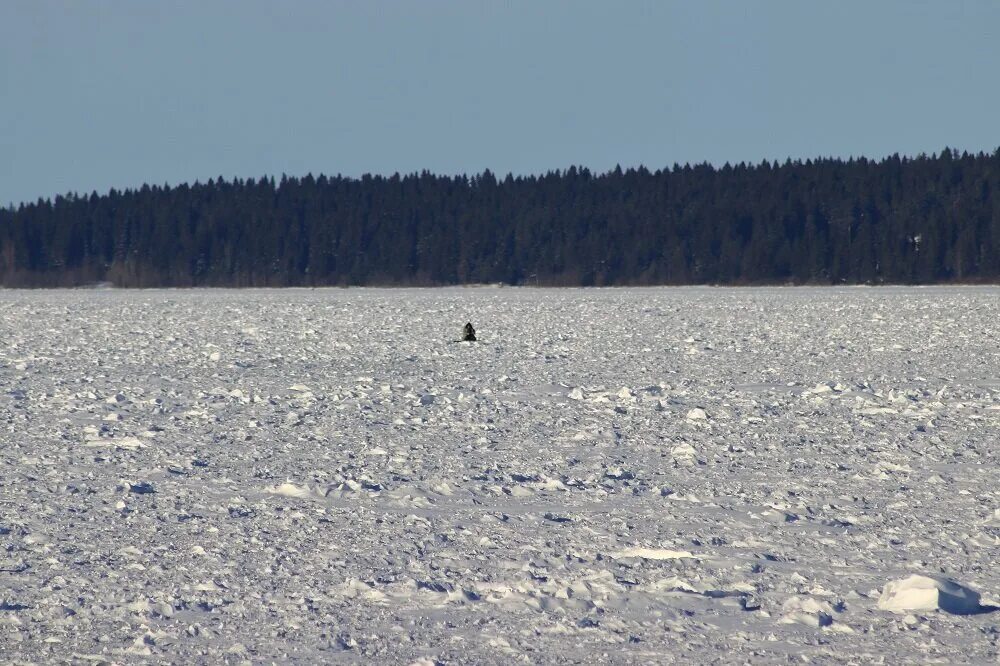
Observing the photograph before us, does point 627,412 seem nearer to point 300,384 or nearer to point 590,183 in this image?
point 300,384

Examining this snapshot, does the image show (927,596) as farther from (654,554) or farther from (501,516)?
(501,516)

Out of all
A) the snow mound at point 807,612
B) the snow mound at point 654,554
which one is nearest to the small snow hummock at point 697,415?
the snow mound at point 654,554

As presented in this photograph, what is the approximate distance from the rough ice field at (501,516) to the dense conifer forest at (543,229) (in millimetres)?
88263

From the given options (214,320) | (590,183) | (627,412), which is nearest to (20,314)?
(214,320)

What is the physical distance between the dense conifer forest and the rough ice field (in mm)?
88263

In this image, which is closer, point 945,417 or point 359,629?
point 359,629

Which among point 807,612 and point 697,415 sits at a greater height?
point 697,415

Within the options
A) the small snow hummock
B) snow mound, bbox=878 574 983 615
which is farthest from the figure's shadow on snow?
the small snow hummock

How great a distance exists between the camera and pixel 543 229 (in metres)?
117

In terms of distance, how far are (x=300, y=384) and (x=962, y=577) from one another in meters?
10.4

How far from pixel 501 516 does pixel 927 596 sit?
2835 mm

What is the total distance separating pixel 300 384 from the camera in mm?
16078

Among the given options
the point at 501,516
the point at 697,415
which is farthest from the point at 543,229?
the point at 501,516

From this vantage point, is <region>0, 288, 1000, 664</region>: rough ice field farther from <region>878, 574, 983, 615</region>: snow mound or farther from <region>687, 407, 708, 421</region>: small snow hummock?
<region>687, 407, 708, 421</region>: small snow hummock
